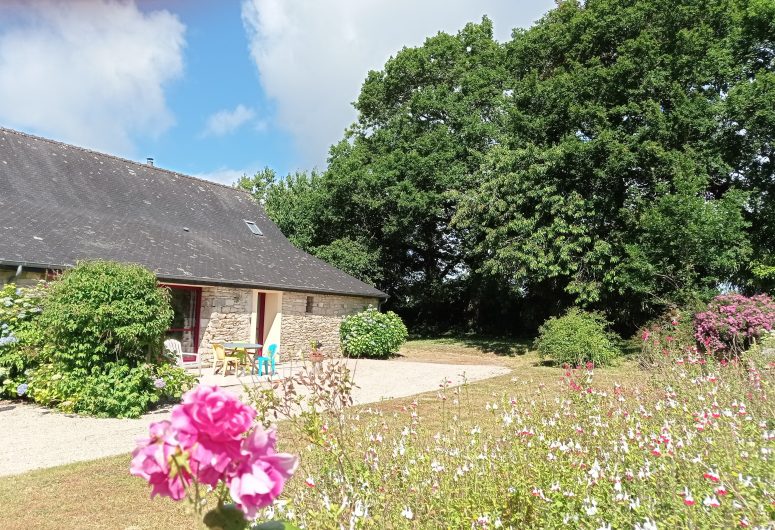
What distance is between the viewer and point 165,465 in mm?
955

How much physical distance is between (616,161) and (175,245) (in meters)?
12.6

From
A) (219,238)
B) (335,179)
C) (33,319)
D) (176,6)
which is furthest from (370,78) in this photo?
(176,6)

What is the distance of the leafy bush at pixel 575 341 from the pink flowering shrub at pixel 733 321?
2454mm

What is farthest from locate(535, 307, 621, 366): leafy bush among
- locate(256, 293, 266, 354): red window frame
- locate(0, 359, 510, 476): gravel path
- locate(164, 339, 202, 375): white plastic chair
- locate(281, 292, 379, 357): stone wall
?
locate(164, 339, 202, 375): white plastic chair

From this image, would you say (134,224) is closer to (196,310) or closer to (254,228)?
(196,310)

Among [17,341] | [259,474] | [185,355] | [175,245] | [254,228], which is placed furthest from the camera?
[254,228]

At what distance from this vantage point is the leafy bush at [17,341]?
26.9 feet

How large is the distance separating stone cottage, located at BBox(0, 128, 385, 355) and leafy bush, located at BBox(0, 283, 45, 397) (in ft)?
5.70

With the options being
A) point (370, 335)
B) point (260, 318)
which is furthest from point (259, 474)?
point (370, 335)

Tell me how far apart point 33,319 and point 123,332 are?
2.01 meters

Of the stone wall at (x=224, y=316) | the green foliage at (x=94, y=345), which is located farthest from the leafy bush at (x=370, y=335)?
the green foliage at (x=94, y=345)

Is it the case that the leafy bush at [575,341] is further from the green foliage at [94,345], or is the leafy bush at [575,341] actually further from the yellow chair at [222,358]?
the green foliage at [94,345]

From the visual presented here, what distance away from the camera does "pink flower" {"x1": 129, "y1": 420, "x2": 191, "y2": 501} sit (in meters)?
0.95

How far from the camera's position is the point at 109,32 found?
2627 millimetres
